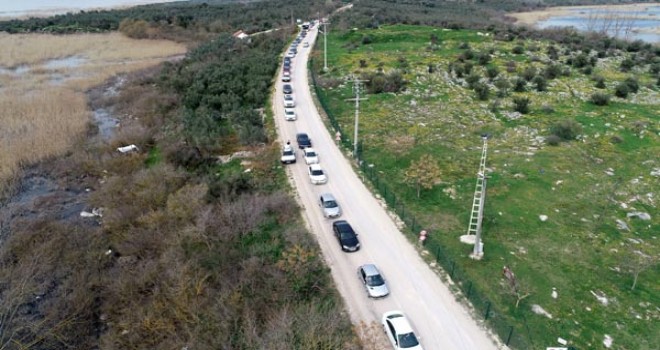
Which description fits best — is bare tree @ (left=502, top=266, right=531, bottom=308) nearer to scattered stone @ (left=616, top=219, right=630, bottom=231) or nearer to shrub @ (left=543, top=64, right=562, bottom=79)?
scattered stone @ (left=616, top=219, right=630, bottom=231)

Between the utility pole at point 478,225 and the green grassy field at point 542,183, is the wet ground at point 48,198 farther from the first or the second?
the utility pole at point 478,225

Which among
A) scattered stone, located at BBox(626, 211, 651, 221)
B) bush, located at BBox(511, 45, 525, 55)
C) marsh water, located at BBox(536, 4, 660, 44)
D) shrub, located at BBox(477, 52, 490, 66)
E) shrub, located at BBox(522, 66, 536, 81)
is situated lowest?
scattered stone, located at BBox(626, 211, 651, 221)

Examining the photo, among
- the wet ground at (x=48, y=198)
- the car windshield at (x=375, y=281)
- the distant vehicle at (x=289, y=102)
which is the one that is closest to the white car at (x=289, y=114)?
the distant vehicle at (x=289, y=102)

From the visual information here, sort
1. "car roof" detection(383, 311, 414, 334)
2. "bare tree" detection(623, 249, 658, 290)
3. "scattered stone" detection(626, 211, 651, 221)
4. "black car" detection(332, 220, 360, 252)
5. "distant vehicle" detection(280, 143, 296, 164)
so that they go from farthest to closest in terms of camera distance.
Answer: "distant vehicle" detection(280, 143, 296, 164)
"scattered stone" detection(626, 211, 651, 221)
"black car" detection(332, 220, 360, 252)
"bare tree" detection(623, 249, 658, 290)
"car roof" detection(383, 311, 414, 334)

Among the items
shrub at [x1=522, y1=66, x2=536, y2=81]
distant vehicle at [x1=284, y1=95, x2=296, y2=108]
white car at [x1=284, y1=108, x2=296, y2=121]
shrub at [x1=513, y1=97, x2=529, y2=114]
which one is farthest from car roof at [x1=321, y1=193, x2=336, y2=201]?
shrub at [x1=522, y1=66, x2=536, y2=81]

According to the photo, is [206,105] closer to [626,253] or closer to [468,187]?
[468,187]

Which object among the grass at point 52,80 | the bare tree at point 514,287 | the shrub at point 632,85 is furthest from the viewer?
the shrub at point 632,85
